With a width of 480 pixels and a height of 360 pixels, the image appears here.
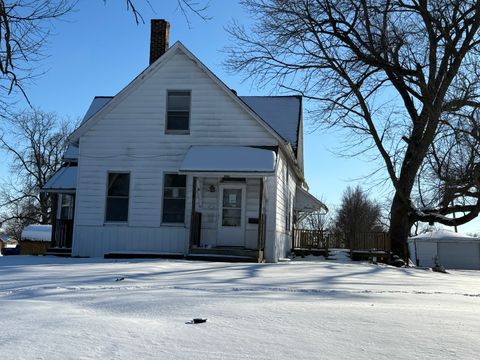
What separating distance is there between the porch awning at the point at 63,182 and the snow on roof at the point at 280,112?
7.94 meters

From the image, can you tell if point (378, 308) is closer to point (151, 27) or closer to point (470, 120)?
point (470, 120)

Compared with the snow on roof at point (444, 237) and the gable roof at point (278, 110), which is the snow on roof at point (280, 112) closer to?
the gable roof at point (278, 110)

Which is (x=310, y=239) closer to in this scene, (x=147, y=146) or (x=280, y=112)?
(x=280, y=112)

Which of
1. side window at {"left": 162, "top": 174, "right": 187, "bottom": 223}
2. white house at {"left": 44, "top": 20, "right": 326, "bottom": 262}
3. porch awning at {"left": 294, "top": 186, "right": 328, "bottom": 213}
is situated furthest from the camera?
A: porch awning at {"left": 294, "top": 186, "right": 328, "bottom": 213}

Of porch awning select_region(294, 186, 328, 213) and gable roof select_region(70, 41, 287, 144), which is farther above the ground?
gable roof select_region(70, 41, 287, 144)

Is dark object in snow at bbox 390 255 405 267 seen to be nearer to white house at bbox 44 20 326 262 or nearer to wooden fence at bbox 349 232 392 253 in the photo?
wooden fence at bbox 349 232 392 253

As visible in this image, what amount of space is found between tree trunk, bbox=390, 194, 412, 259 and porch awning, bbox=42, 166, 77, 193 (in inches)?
529

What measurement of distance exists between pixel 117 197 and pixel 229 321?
41.7 ft

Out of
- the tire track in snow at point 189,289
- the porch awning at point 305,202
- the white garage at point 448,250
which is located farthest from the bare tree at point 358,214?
the tire track in snow at point 189,289

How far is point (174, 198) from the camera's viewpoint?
17234mm

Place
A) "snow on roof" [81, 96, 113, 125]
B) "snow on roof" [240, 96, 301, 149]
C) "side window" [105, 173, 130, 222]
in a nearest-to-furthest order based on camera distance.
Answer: "side window" [105, 173, 130, 222] → "snow on roof" [240, 96, 301, 149] → "snow on roof" [81, 96, 113, 125]

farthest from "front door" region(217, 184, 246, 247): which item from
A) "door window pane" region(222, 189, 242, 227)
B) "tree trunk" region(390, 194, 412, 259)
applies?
"tree trunk" region(390, 194, 412, 259)

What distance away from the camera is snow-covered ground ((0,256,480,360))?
14.3 ft

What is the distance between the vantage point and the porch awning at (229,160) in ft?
50.9
